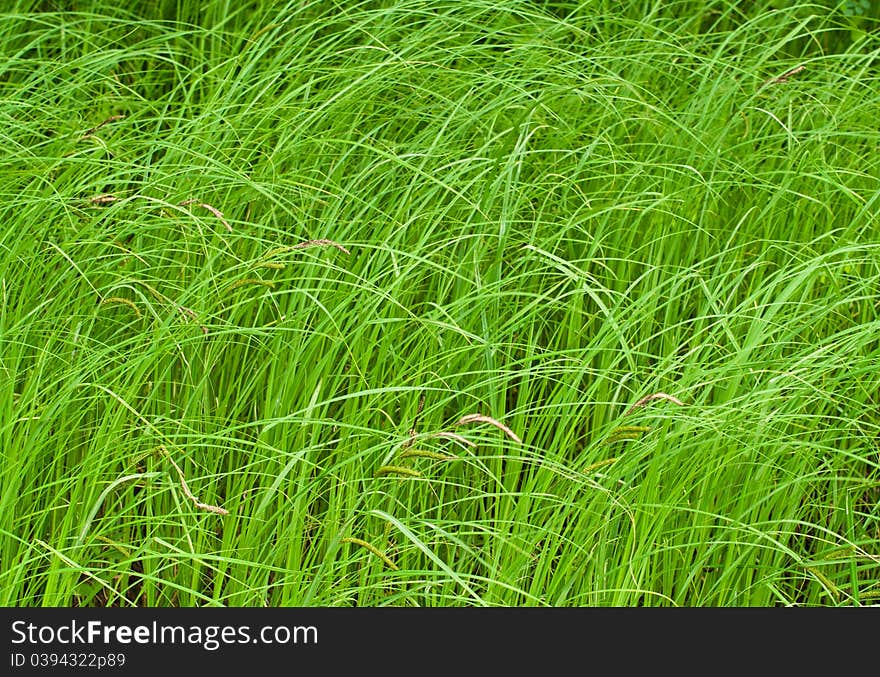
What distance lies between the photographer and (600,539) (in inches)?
84.3

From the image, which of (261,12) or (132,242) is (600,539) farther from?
(261,12)

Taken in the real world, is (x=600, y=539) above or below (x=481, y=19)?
below

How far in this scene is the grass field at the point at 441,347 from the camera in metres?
2.16

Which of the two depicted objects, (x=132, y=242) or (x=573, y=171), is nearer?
(x=132, y=242)

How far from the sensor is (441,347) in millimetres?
2475

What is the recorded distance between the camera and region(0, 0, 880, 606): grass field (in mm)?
2164

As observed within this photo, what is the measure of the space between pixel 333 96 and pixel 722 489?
1.54 metres

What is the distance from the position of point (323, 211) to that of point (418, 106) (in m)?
0.65
